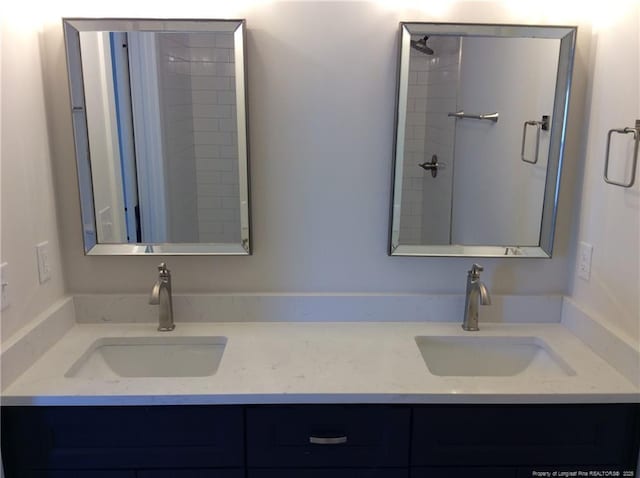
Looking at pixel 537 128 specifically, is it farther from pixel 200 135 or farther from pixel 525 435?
pixel 200 135

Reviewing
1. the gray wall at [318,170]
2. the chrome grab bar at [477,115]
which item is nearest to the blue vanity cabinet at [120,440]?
the gray wall at [318,170]

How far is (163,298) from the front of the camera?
1660 mm

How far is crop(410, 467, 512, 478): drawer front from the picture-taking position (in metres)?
1.40

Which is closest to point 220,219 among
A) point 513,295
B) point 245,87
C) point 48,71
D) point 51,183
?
point 245,87

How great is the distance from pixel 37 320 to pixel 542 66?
5.49 feet

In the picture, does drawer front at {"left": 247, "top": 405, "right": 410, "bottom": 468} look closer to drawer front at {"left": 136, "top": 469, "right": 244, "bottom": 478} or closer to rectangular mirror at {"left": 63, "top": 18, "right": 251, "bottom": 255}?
drawer front at {"left": 136, "top": 469, "right": 244, "bottom": 478}

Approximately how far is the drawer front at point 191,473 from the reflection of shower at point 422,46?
4.20 ft

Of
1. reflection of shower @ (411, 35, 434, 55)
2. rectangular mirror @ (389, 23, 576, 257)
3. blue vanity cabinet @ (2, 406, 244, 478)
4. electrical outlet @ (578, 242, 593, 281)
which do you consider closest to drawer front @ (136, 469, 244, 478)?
blue vanity cabinet @ (2, 406, 244, 478)

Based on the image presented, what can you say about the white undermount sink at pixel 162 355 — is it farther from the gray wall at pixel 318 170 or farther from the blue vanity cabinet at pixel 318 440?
the blue vanity cabinet at pixel 318 440

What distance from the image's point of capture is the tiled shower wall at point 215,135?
1.58m

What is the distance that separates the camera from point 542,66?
1.64m

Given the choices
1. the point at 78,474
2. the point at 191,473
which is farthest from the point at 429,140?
the point at 78,474

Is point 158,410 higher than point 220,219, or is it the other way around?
point 220,219

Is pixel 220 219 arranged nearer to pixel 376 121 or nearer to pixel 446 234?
pixel 376 121
